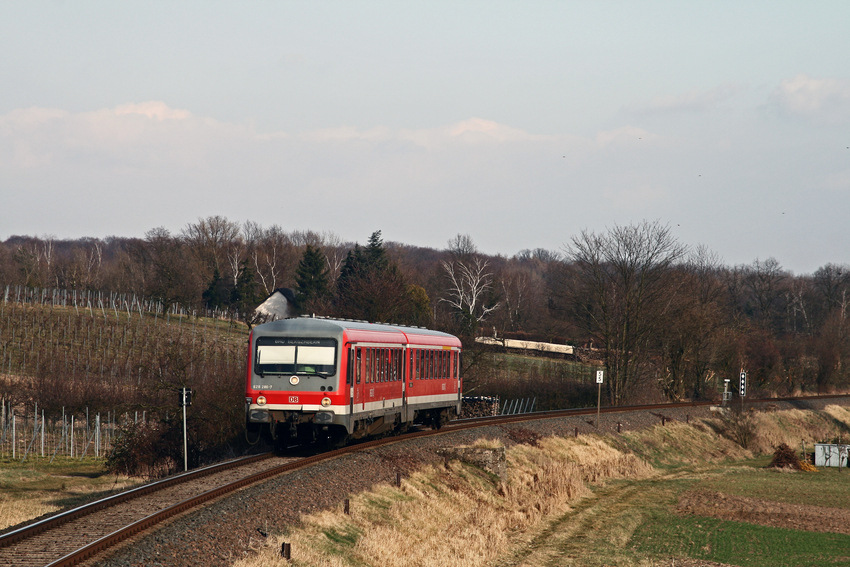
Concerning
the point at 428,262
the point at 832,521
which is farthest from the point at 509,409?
the point at 428,262

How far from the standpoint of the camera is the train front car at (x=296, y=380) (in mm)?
20031

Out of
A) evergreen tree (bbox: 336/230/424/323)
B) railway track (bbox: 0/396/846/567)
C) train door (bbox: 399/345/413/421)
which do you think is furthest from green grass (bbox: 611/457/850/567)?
evergreen tree (bbox: 336/230/424/323)

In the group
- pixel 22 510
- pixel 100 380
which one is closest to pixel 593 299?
pixel 100 380

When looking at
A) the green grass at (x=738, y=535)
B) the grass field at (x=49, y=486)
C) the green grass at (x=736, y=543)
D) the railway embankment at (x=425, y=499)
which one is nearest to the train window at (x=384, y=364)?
the railway embankment at (x=425, y=499)

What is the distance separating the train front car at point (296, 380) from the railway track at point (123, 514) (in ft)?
2.95

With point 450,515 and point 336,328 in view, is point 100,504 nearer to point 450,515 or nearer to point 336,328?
point 336,328

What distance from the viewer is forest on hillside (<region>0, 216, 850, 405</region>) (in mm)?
59344

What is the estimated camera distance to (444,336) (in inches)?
1171

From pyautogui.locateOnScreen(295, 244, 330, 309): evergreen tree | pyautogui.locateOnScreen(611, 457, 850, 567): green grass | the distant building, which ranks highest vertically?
pyautogui.locateOnScreen(295, 244, 330, 309): evergreen tree

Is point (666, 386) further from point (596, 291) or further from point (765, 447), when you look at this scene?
point (765, 447)

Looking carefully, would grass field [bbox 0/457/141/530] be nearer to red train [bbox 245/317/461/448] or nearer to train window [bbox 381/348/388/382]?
red train [bbox 245/317/461/448]

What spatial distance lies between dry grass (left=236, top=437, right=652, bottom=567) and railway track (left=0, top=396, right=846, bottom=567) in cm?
176

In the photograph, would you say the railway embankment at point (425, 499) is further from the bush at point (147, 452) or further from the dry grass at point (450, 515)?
the bush at point (147, 452)

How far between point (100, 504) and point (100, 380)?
31.6 metres
